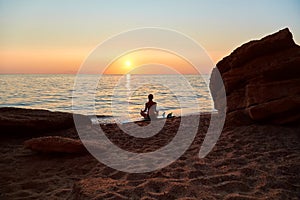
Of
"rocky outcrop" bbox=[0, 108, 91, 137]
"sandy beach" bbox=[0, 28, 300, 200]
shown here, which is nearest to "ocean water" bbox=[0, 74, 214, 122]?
"rocky outcrop" bbox=[0, 108, 91, 137]

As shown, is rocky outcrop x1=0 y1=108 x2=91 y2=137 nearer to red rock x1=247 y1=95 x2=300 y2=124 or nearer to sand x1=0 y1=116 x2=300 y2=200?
sand x1=0 y1=116 x2=300 y2=200

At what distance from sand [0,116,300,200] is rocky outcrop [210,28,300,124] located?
0.41 m

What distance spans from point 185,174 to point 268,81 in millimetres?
3786

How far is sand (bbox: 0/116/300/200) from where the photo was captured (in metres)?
3.53

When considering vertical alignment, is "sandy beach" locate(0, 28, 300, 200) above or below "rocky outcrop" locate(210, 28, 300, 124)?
below

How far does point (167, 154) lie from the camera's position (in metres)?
5.51

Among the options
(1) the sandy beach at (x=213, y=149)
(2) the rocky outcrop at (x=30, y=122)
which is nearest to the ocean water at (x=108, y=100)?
(2) the rocky outcrop at (x=30, y=122)

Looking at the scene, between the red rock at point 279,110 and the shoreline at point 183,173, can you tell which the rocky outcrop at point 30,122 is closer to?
the shoreline at point 183,173

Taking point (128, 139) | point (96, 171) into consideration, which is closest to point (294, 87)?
point (128, 139)

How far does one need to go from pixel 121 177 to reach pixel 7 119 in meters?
4.75

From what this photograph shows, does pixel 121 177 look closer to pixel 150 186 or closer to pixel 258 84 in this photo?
pixel 150 186

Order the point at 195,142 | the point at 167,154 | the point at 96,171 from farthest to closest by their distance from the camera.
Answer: the point at 195,142
the point at 167,154
the point at 96,171

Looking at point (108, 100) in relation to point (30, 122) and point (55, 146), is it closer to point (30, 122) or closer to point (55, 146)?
point (30, 122)

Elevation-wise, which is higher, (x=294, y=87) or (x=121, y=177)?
(x=294, y=87)
